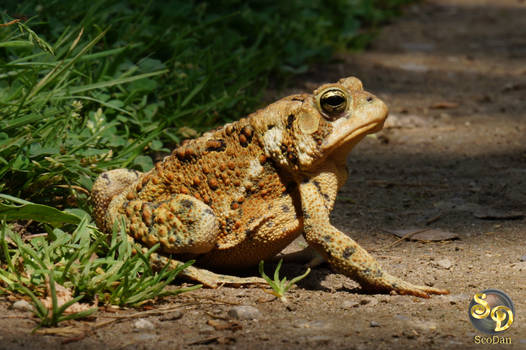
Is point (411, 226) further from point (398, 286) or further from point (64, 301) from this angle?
point (64, 301)

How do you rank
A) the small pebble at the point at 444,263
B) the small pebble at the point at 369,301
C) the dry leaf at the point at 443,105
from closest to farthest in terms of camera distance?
the small pebble at the point at 369,301 → the small pebble at the point at 444,263 → the dry leaf at the point at 443,105

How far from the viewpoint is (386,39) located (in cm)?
795

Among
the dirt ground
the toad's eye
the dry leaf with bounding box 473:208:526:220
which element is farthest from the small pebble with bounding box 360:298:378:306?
the dry leaf with bounding box 473:208:526:220

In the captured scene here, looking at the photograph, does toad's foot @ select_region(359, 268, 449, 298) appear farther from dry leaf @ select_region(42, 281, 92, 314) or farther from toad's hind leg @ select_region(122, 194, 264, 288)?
dry leaf @ select_region(42, 281, 92, 314)

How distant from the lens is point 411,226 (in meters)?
3.77

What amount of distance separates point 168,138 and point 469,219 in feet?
6.14

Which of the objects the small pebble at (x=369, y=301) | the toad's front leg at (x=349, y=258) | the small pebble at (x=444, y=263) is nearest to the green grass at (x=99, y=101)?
the toad's front leg at (x=349, y=258)

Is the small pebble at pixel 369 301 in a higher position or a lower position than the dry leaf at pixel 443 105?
lower

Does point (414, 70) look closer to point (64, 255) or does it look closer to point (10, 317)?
point (64, 255)

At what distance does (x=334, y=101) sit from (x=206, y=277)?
963 mm

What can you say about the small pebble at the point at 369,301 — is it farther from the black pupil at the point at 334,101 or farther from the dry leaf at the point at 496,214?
the dry leaf at the point at 496,214

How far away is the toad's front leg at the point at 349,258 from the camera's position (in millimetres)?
2850

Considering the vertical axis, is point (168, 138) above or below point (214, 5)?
below

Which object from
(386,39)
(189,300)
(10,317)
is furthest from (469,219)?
(386,39)
